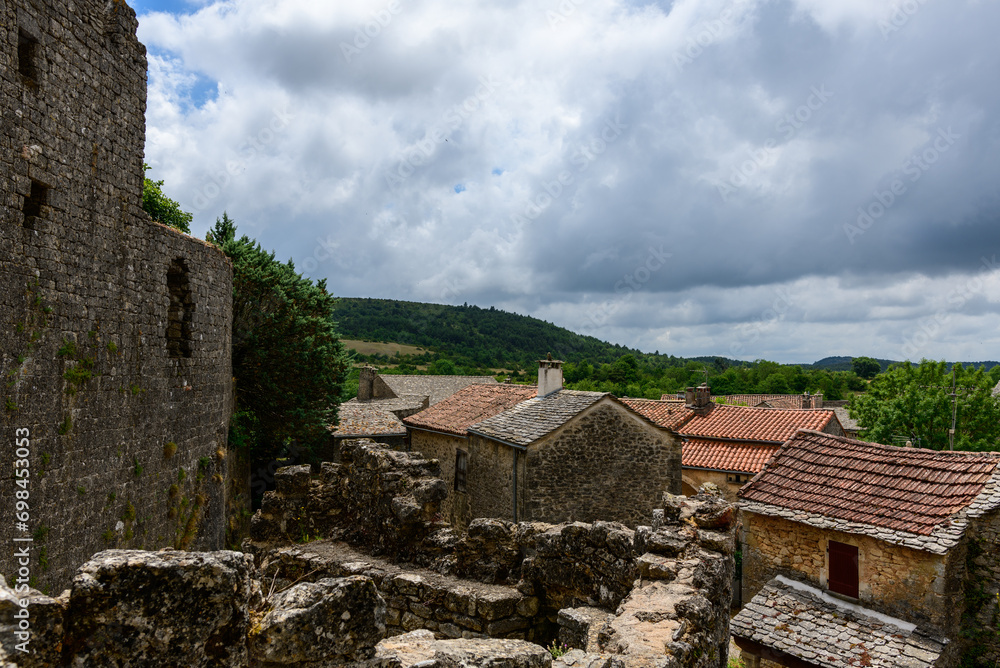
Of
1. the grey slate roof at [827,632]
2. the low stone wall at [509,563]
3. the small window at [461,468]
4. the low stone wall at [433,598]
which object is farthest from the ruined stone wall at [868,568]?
the small window at [461,468]

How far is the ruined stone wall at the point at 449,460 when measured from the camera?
18953mm

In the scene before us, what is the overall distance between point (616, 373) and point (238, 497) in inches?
2501

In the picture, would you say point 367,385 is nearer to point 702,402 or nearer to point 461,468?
point 461,468

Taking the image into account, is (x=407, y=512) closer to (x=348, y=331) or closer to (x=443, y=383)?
(x=443, y=383)

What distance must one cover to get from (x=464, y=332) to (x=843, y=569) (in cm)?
10257

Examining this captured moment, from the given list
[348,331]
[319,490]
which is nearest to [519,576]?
[319,490]

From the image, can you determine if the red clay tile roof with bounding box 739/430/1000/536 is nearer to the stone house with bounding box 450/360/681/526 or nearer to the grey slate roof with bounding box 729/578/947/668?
the grey slate roof with bounding box 729/578/947/668

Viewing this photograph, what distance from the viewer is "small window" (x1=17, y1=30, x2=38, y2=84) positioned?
22.2 feet

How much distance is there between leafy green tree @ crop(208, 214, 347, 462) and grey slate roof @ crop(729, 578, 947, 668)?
13.1 m

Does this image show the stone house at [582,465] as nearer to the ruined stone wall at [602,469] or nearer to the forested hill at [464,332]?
the ruined stone wall at [602,469]

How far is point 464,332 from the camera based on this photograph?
11250 centimetres

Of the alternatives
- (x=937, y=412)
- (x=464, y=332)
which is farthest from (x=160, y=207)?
(x=464, y=332)

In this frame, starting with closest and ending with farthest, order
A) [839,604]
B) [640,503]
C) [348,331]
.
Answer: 1. [839,604]
2. [640,503]
3. [348,331]

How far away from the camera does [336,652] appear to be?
8.96ft
